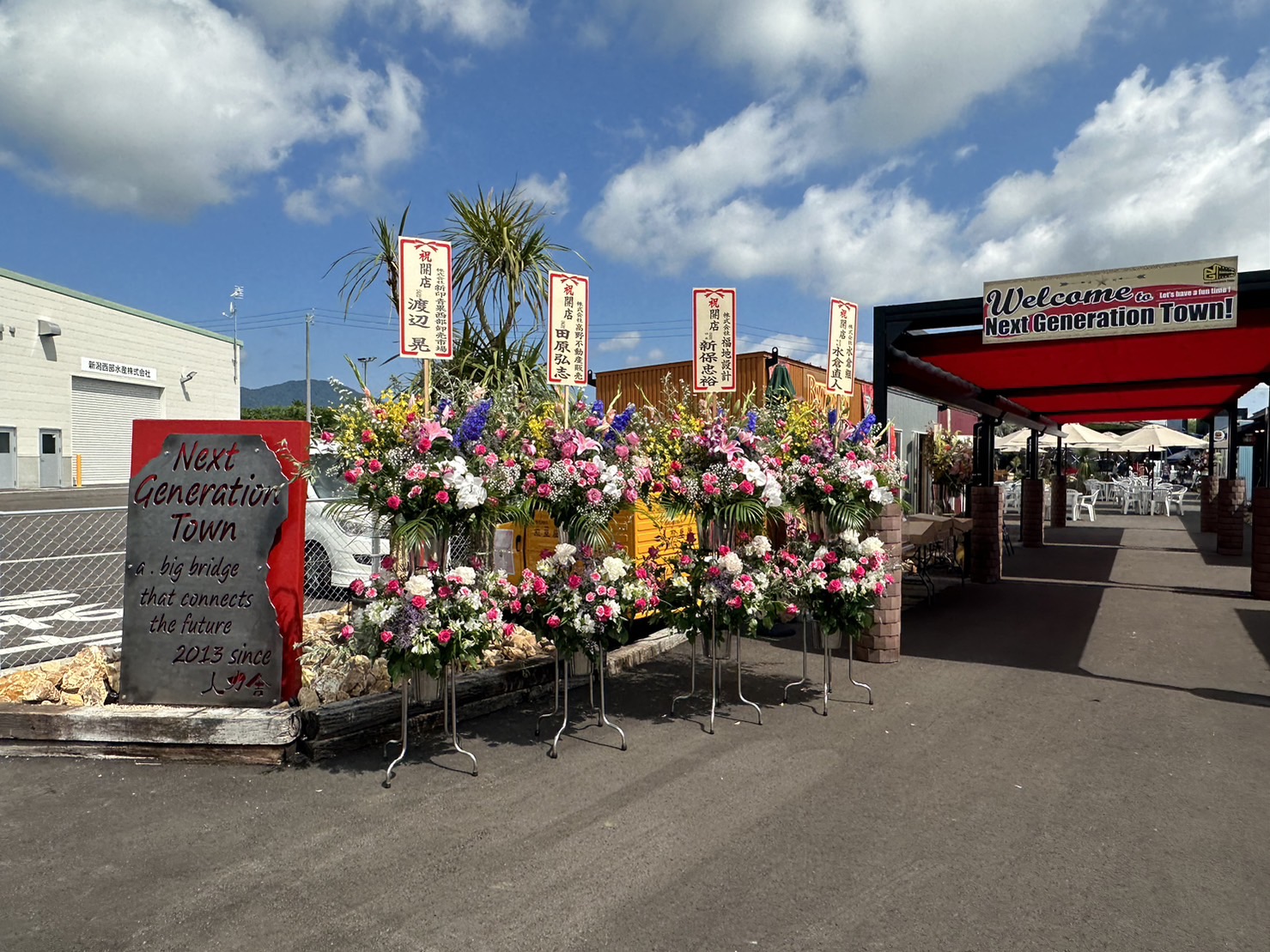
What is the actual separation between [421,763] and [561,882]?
163cm

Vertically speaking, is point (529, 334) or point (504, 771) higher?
point (529, 334)

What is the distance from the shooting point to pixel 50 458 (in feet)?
107

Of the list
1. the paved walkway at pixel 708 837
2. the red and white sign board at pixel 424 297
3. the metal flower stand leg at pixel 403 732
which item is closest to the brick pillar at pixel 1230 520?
the paved walkway at pixel 708 837

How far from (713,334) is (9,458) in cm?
3324

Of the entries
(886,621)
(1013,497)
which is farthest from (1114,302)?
(1013,497)

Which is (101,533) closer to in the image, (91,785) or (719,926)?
(91,785)

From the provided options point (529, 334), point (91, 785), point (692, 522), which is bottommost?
point (91, 785)

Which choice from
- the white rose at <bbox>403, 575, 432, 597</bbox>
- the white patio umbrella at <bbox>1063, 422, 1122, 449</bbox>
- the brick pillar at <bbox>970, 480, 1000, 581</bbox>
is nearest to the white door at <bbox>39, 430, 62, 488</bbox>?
the brick pillar at <bbox>970, 480, 1000, 581</bbox>

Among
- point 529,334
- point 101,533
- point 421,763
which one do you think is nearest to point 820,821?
point 421,763

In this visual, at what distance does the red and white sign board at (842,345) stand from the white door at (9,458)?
33.7 m

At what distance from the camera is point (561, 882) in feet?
10.5

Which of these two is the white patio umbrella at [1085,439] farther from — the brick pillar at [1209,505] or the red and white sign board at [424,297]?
the red and white sign board at [424,297]

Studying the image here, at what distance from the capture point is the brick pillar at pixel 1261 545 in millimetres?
9883

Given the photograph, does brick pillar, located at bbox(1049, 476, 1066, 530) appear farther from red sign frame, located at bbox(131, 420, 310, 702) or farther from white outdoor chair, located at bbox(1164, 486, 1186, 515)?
red sign frame, located at bbox(131, 420, 310, 702)
